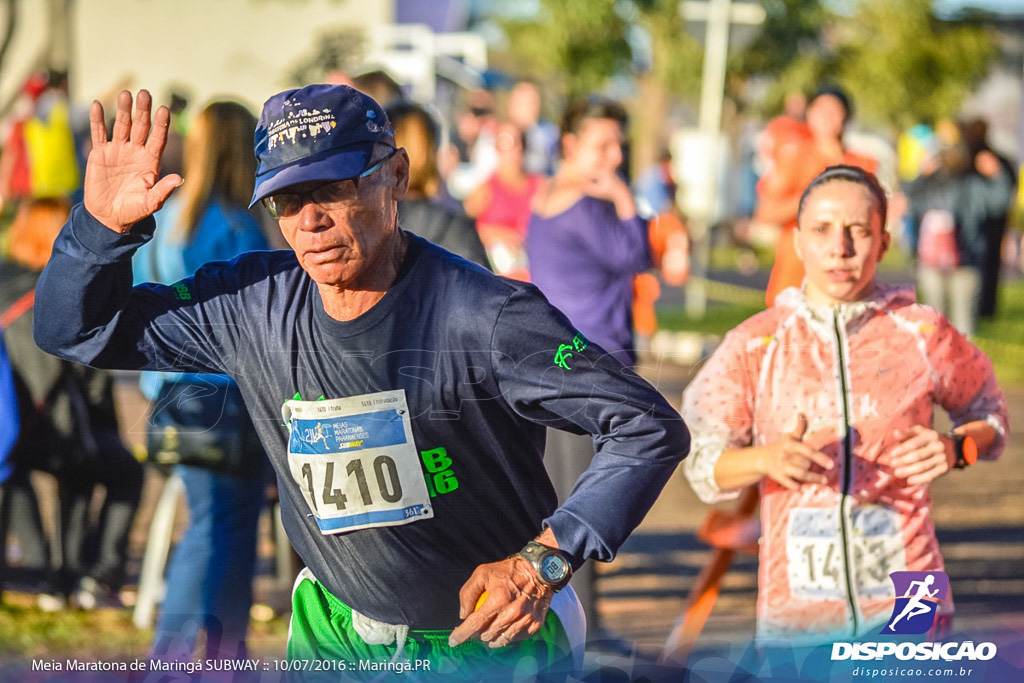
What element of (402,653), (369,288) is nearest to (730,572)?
(402,653)

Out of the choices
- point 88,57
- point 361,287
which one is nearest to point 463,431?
point 361,287

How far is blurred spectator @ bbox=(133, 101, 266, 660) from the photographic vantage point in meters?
3.99

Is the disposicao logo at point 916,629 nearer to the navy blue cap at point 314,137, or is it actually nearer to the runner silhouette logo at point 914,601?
the runner silhouette logo at point 914,601

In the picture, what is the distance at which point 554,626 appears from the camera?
276cm

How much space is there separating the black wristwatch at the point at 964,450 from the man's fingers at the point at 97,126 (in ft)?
6.79

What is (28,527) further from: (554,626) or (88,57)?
(88,57)

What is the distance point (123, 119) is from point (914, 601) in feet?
7.09

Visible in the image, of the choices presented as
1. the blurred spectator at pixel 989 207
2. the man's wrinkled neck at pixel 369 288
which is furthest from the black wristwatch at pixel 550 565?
the blurred spectator at pixel 989 207

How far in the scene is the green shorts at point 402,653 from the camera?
8.96ft

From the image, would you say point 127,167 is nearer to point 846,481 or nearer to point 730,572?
point 846,481

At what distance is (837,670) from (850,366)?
75cm

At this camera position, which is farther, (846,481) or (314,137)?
(846,481)

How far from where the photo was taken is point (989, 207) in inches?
503

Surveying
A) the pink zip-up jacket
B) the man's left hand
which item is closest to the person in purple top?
the pink zip-up jacket
